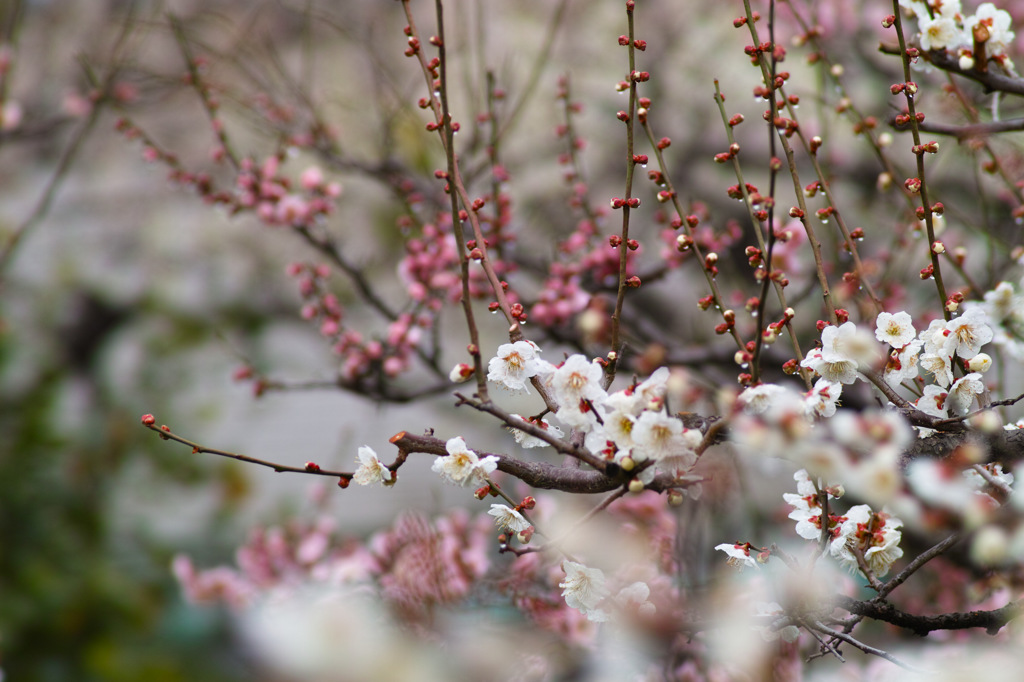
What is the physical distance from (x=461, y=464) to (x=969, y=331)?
1.80 feet

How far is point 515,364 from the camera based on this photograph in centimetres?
69

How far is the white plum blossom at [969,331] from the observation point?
0.71 meters

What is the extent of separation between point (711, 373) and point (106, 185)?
2.47m

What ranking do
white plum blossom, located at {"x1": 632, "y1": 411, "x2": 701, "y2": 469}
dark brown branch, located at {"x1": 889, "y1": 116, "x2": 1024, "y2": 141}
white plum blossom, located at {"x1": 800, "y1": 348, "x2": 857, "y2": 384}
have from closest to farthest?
white plum blossom, located at {"x1": 632, "y1": 411, "x2": 701, "y2": 469} < white plum blossom, located at {"x1": 800, "y1": 348, "x2": 857, "y2": 384} < dark brown branch, located at {"x1": 889, "y1": 116, "x2": 1024, "y2": 141}

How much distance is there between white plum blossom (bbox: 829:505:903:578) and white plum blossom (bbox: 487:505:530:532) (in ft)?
1.08

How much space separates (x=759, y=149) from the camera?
2.42 m

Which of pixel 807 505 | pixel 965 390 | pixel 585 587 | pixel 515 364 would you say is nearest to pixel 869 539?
pixel 807 505

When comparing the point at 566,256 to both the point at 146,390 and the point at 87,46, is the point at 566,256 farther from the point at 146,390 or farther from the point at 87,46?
the point at 87,46

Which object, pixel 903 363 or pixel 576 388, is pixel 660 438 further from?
pixel 903 363

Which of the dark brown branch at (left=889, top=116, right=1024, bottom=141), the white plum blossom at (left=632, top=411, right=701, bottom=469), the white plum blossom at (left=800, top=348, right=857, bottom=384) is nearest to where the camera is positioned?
the white plum blossom at (left=632, top=411, right=701, bottom=469)

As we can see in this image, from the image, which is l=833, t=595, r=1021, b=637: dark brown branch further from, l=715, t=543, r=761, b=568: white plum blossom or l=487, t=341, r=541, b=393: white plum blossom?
l=487, t=341, r=541, b=393: white plum blossom

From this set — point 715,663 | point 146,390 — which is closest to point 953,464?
point 715,663

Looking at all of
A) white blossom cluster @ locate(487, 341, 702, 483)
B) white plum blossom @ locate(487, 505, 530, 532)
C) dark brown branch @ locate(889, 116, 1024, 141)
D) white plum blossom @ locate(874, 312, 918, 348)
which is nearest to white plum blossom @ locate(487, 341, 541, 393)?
white blossom cluster @ locate(487, 341, 702, 483)

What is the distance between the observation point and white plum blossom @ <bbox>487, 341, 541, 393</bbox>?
660 millimetres
